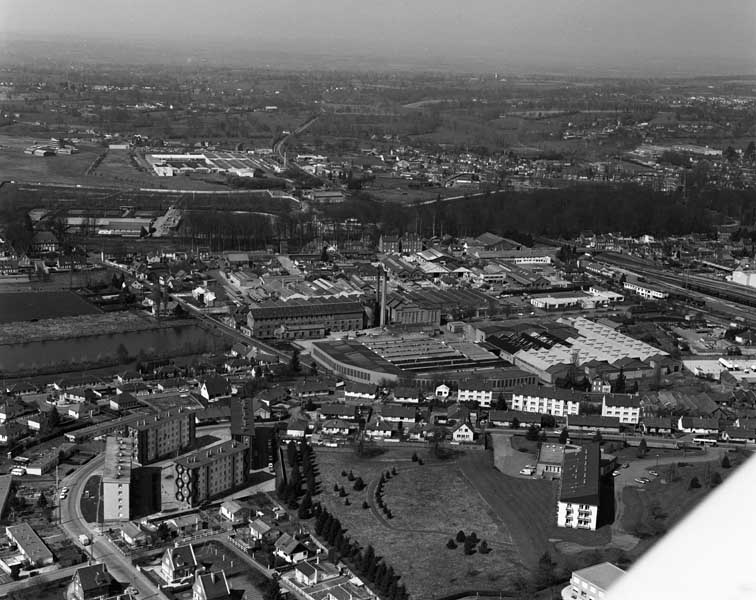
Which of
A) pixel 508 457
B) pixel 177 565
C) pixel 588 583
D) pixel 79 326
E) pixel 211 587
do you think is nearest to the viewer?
pixel 588 583

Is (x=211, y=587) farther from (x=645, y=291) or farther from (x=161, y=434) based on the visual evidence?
(x=645, y=291)

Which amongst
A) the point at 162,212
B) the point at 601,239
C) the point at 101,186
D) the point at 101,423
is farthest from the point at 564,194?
the point at 101,423

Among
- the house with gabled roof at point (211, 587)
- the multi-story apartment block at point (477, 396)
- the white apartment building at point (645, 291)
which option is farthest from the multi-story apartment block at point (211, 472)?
the white apartment building at point (645, 291)

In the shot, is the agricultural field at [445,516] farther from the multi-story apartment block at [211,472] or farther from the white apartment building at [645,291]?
the white apartment building at [645,291]

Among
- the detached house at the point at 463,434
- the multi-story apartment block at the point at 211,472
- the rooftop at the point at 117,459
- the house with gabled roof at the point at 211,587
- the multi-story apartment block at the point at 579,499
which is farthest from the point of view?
the detached house at the point at 463,434

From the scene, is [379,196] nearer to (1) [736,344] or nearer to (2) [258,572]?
(1) [736,344]

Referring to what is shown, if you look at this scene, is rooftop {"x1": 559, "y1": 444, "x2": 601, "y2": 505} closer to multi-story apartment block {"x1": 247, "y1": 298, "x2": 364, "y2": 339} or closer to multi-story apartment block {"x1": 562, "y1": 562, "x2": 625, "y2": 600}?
multi-story apartment block {"x1": 562, "y1": 562, "x2": 625, "y2": 600}

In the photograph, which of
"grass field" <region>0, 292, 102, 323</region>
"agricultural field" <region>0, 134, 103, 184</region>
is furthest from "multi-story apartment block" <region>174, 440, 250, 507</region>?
"agricultural field" <region>0, 134, 103, 184</region>

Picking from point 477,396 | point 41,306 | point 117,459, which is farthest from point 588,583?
point 41,306
